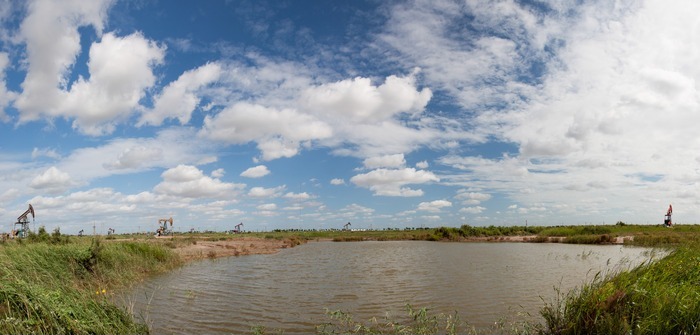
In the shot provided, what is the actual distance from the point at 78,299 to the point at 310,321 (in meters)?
6.49

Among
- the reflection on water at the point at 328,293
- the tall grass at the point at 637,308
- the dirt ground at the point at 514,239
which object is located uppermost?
the tall grass at the point at 637,308

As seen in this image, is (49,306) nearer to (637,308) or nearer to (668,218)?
(637,308)

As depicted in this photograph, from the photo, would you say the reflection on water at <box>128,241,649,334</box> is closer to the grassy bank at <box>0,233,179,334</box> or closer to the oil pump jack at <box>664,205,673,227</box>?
the grassy bank at <box>0,233,179,334</box>

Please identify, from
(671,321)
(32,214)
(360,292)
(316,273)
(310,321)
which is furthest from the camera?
(32,214)

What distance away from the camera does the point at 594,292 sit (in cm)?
891

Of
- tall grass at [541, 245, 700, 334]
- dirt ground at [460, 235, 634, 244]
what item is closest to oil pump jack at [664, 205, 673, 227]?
dirt ground at [460, 235, 634, 244]

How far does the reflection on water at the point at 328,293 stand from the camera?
13062mm

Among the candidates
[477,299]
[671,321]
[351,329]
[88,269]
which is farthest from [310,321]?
[88,269]

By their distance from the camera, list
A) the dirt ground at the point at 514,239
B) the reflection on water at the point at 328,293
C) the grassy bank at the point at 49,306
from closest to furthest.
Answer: the grassy bank at the point at 49,306 < the reflection on water at the point at 328,293 < the dirt ground at the point at 514,239

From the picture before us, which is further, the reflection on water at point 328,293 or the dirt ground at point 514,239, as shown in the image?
the dirt ground at point 514,239

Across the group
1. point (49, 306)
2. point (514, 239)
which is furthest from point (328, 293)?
point (514, 239)

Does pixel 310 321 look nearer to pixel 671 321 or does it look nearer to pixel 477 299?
pixel 477 299

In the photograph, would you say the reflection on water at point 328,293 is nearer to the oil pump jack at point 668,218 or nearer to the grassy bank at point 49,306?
the grassy bank at point 49,306

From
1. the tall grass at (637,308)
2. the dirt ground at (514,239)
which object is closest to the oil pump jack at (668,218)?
the dirt ground at (514,239)
